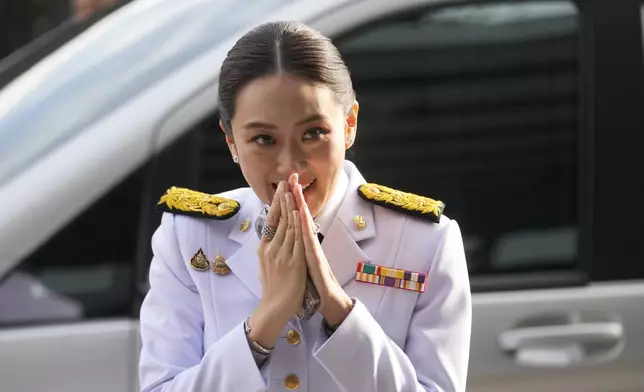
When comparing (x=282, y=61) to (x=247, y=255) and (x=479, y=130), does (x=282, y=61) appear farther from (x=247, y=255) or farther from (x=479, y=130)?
(x=479, y=130)

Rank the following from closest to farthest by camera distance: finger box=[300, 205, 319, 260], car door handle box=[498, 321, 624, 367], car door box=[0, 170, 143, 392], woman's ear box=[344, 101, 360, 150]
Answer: finger box=[300, 205, 319, 260] → woman's ear box=[344, 101, 360, 150] → car door box=[0, 170, 143, 392] → car door handle box=[498, 321, 624, 367]

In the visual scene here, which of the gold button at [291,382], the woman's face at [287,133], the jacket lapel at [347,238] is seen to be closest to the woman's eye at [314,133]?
the woman's face at [287,133]

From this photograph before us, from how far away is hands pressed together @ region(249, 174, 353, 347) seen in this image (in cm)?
103

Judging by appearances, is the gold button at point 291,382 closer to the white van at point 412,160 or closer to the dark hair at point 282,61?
the dark hair at point 282,61

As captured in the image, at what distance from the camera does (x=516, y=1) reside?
204 cm

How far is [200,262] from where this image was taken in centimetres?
119

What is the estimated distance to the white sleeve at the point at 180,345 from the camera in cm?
108

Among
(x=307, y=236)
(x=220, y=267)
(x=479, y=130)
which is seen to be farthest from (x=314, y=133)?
(x=479, y=130)

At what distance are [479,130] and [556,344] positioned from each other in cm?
45

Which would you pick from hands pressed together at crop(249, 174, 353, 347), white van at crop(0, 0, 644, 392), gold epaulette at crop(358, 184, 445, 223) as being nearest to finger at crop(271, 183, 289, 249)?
hands pressed together at crop(249, 174, 353, 347)

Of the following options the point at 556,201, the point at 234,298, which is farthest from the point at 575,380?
the point at 234,298

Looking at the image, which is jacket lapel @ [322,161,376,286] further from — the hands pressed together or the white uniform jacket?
the hands pressed together

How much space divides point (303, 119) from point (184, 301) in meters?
0.27

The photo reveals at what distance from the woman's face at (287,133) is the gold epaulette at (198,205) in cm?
14
